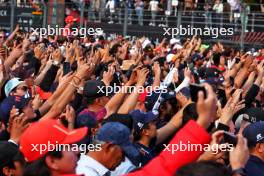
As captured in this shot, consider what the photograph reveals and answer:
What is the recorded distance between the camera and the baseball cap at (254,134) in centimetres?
570

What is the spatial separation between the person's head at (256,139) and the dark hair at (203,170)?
7.06 feet

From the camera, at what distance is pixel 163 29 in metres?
21.8

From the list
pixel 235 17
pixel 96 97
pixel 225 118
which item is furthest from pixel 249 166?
pixel 235 17

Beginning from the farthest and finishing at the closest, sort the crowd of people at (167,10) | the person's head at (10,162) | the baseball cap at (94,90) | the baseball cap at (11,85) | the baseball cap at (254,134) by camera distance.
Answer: the crowd of people at (167,10), the baseball cap at (11,85), the baseball cap at (94,90), the baseball cap at (254,134), the person's head at (10,162)

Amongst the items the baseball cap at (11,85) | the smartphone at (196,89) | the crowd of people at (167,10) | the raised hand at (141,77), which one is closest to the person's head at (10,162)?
the smartphone at (196,89)

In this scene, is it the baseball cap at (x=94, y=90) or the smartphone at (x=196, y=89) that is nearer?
the smartphone at (x=196, y=89)

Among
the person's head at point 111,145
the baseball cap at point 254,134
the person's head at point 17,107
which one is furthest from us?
the person's head at point 17,107

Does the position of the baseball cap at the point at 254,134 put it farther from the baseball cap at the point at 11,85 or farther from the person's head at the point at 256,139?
the baseball cap at the point at 11,85

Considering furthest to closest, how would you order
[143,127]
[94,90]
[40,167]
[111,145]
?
[94,90]
[143,127]
[111,145]
[40,167]

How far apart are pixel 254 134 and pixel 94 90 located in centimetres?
218

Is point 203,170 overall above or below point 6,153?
above

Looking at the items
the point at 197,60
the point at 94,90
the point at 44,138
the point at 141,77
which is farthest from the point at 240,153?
the point at 197,60

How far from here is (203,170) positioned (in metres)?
3.43

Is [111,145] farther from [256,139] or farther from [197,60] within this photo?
[197,60]
